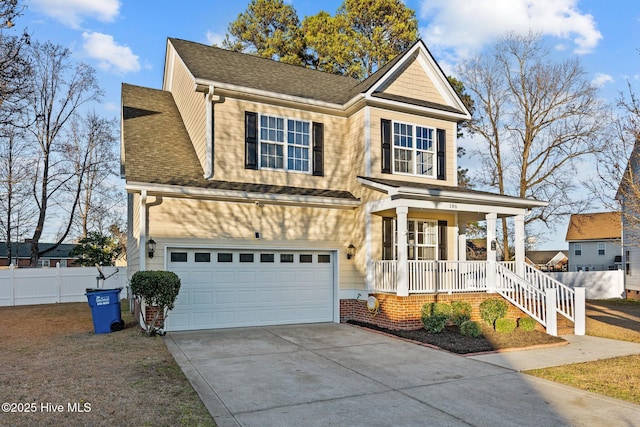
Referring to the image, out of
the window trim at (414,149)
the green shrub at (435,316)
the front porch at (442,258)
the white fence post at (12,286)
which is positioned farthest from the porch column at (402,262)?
the white fence post at (12,286)

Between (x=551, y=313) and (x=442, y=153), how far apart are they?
561cm

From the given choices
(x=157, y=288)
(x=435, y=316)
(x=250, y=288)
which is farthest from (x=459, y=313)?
(x=157, y=288)

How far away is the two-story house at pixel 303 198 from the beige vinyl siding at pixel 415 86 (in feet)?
0.14

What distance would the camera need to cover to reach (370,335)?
11180 millimetres

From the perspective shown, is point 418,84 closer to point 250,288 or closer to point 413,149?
point 413,149

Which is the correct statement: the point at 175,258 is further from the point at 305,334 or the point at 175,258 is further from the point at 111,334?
the point at 305,334

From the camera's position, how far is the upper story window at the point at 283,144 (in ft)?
42.1

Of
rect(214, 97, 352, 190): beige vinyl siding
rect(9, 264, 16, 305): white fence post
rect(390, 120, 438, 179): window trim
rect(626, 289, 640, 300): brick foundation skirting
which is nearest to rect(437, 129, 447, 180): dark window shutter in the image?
rect(390, 120, 438, 179): window trim

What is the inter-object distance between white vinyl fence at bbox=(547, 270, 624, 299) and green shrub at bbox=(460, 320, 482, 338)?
14833 mm

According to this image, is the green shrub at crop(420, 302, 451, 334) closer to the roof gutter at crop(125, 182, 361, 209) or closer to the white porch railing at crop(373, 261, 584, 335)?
the white porch railing at crop(373, 261, 584, 335)

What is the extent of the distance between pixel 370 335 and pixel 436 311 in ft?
5.62

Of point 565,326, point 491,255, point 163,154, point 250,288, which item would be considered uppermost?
point 163,154

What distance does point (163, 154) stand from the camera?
41.8ft

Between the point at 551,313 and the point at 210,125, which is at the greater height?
the point at 210,125
